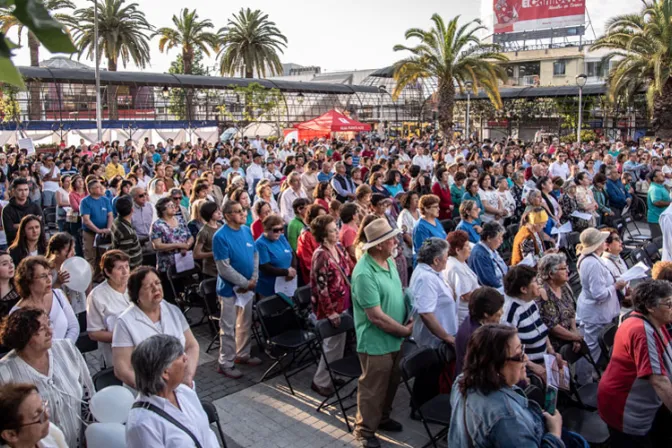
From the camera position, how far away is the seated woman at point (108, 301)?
4614 mm

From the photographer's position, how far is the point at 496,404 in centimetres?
290

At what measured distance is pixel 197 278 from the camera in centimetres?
801

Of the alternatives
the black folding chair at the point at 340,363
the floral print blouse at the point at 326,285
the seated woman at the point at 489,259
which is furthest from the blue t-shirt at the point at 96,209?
the seated woman at the point at 489,259

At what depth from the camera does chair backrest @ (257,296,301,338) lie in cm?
603

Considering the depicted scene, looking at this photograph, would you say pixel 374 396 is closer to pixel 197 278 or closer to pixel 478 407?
pixel 478 407

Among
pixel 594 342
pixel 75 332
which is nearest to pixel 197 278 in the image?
pixel 75 332

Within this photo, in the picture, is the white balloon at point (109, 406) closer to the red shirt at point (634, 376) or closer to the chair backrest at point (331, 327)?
the chair backrest at point (331, 327)

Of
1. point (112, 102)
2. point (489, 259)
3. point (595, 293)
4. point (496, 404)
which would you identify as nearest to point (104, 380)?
point (496, 404)

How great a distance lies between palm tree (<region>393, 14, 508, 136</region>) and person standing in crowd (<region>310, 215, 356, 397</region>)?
838 inches

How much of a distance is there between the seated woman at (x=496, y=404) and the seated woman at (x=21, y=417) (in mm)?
2114

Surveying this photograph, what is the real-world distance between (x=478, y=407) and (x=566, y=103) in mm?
34139

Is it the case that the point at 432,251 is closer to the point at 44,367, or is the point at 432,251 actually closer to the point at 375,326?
the point at 375,326

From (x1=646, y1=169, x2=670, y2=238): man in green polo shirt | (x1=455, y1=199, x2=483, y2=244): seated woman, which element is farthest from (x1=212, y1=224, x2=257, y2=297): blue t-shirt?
(x1=646, y1=169, x2=670, y2=238): man in green polo shirt

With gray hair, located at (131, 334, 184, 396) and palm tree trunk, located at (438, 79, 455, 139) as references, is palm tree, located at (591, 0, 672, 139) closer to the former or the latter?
palm tree trunk, located at (438, 79, 455, 139)
